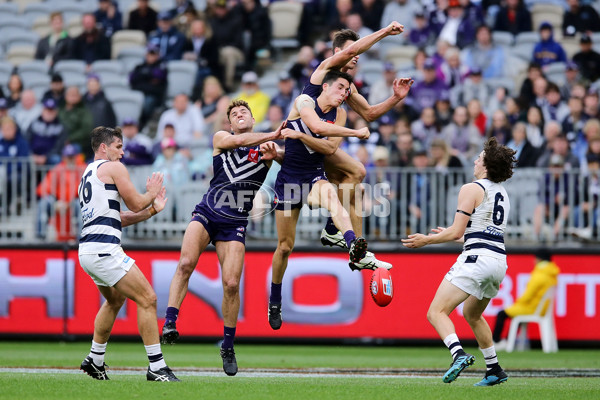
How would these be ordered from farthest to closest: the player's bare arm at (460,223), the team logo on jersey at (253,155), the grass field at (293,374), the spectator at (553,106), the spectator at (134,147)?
the spectator at (553,106), the spectator at (134,147), the team logo on jersey at (253,155), the player's bare arm at (460,223), the grass field at (293,374)

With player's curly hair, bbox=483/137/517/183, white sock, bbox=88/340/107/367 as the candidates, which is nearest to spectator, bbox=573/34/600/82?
player's curly hair, bbox=483/137/517/183

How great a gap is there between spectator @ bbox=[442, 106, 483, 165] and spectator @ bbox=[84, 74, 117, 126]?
23.0 ft

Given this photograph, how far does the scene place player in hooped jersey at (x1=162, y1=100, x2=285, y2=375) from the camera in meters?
11.3

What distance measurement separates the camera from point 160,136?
1944 cm

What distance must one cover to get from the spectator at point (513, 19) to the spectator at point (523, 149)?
4627 millimetres

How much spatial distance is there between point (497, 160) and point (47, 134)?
11.7 meters

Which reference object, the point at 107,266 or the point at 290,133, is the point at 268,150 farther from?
the point at 107,266

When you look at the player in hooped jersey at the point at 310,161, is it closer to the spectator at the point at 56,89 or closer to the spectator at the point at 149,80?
the spectator at the point at 149,80

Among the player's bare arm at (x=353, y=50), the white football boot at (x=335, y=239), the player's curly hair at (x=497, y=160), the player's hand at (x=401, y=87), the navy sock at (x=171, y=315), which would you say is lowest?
the navy sock at (x=171, y=315)

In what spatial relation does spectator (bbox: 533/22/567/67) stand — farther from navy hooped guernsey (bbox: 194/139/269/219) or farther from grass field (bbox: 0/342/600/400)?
navy hooped guernsey (bbox: 194/139/269/219)

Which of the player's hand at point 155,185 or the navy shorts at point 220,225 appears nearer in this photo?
the player's hand at point 155,185

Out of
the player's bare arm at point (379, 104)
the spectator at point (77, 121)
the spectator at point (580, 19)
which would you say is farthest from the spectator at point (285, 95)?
the player's bare arm at point (379, 104)

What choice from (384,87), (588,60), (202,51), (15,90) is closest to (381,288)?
(384,87)

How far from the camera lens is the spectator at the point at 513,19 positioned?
69.6 ft
